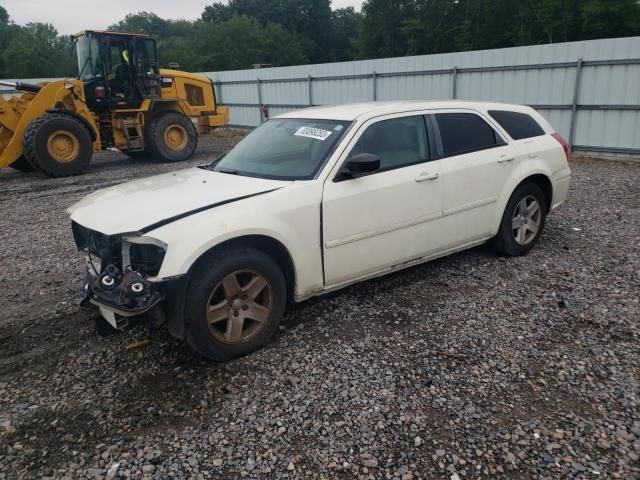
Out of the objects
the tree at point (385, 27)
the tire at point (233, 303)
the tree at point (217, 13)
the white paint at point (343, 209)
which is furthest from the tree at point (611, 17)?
the tree at point (217, 13)

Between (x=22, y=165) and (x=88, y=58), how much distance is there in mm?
2916

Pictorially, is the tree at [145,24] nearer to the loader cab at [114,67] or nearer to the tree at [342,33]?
the tree at [342,33]

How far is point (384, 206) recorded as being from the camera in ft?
13.7

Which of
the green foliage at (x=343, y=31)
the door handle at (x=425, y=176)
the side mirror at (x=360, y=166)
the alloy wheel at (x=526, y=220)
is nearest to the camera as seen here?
the side mirror at (x=360, y=166)

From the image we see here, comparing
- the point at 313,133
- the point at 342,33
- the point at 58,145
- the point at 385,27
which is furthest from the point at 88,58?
the point at 342,33

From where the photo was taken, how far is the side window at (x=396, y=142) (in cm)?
428

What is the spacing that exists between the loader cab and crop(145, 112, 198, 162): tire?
29.4 inches

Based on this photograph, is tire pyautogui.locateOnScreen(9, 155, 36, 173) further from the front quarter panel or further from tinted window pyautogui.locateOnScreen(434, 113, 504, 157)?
tinted window pyautogui.locateOnScreen(434, 113, 504, 157)

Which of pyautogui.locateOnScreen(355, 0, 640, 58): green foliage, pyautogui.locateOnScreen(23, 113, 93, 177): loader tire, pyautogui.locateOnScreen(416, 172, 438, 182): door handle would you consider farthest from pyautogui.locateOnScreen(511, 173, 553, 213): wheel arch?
pyautogui.locateOnScreen(355, 0, 640, 58): green foliage

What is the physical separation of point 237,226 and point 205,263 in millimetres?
318

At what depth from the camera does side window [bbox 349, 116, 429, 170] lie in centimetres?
428

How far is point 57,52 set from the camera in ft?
169

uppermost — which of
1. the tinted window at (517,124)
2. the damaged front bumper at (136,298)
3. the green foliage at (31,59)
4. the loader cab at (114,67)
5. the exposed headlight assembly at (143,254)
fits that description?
the green foliage at (31,59)

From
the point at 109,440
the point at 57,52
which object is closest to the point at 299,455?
the point at 109,440
